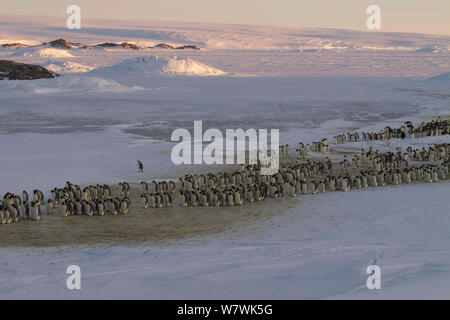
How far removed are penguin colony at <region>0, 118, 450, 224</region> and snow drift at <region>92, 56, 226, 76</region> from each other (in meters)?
57.6

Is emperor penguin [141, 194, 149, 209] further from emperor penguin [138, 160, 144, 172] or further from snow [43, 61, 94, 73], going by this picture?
snow [43, 61, 94, 73]

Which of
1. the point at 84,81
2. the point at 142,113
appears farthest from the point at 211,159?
the point at 84,81

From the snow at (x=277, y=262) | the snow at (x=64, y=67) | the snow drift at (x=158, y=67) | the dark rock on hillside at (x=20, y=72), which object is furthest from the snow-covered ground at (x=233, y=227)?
the snow at (x=64, y=67)

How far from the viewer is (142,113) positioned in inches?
1372

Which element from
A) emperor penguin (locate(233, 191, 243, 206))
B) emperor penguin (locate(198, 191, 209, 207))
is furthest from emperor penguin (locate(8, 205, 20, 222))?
emperor penguin (locate(233, 191, 243, 206))

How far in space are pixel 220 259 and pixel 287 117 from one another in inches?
953

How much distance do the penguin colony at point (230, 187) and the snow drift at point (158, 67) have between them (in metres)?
57.6

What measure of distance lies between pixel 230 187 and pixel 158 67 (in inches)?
2468

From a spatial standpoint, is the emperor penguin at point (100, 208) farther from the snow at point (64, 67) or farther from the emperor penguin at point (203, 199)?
the snow at point (64, 67)

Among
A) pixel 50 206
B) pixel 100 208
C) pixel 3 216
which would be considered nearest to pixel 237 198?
pixel 100 208

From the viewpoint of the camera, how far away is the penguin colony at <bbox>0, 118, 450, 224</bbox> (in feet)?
44.4

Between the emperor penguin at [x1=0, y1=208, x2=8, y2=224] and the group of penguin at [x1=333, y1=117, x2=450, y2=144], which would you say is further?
the group of penguin at [x1=333, y1=117, x2=450, y2=144]

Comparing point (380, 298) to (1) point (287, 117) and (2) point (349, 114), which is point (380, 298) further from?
(2) point (349, 114)

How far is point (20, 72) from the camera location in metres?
61.8
